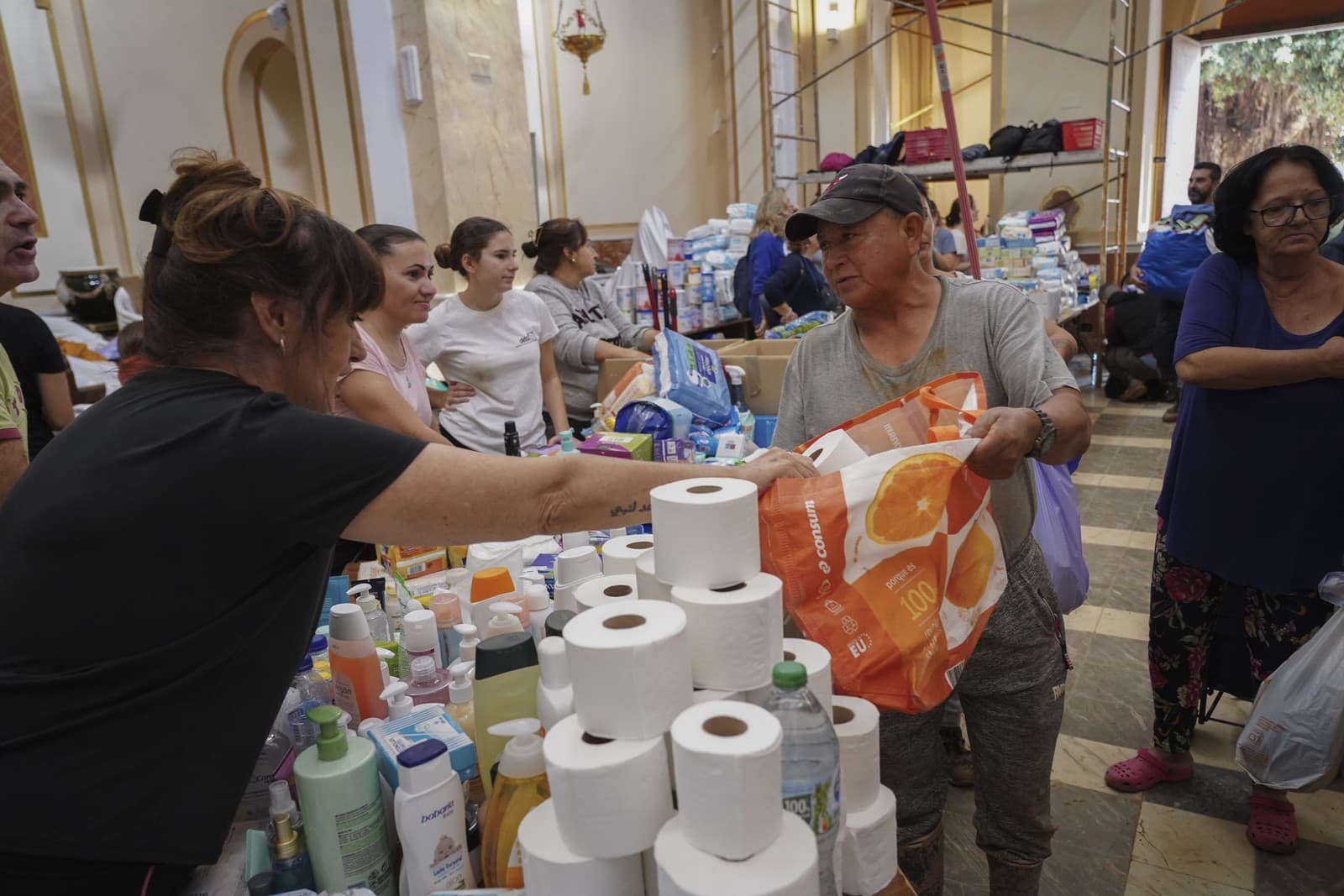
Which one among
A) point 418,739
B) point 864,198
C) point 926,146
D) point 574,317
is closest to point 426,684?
point 418,739

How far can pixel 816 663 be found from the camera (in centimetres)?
118

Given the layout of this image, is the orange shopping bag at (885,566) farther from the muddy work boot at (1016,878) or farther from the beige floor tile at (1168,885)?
the beige floor tile at (1168,885)

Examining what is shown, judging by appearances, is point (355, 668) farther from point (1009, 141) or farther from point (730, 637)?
point (1009, 141)

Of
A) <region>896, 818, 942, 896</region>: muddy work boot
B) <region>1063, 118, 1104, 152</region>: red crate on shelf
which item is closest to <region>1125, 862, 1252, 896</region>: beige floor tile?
<region>896, 818, 942, 896</region>: muddy work boot

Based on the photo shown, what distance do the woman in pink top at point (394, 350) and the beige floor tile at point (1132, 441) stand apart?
5375 millimetres

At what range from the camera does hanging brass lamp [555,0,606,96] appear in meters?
8.88

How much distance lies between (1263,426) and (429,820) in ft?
7.56

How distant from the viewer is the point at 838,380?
1858 mm

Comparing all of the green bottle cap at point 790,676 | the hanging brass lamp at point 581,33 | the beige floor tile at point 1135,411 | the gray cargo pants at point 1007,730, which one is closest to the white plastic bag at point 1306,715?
the gray cargo pants at point 1007,730

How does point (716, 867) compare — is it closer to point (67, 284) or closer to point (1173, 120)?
point (67, 284)

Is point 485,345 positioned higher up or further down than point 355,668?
higher up

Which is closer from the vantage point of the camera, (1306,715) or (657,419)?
(1306,715)

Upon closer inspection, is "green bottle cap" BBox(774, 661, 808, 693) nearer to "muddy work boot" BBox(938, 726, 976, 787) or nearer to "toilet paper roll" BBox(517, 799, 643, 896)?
"toilet paper roll" BBox(517, 799, 643, 896)

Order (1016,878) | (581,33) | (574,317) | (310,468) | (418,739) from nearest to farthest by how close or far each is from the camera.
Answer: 1. (310,468)
2. (418,739)
3. (1016,878)
4. (574,317)
5. (581,33)
